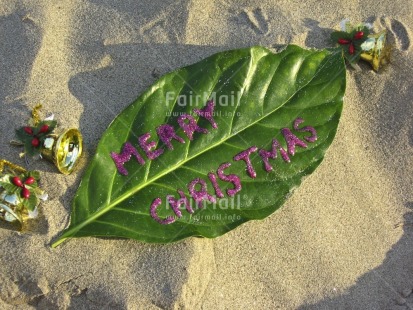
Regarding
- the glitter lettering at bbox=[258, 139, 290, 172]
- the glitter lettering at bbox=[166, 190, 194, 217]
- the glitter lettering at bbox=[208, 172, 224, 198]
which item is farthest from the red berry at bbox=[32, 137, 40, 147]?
the glitter lettering at bbox=[258, 139, 290, 172]

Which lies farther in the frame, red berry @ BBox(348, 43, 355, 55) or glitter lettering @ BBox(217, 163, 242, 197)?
red berry @ BBox(348, 43, 355, 55)

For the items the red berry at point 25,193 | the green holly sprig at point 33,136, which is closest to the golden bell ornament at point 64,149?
the green holly sprig at point 33,136

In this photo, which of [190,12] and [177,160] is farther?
[190,12]

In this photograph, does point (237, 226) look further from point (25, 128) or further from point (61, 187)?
point (25, 128)

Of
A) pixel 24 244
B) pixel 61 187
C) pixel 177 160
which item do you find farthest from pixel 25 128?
pixel 177 160

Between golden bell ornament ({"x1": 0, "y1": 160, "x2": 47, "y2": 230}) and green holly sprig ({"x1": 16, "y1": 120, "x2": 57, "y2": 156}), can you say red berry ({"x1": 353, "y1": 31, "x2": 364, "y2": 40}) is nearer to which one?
green holly sprig ({"x1": 16, "y1": 120, "x2": 57, "y2": 156})

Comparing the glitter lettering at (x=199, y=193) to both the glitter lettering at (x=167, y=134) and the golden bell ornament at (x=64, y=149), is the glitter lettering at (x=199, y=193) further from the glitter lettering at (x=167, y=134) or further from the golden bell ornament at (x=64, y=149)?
the golden bell ornament at (x=64, y=149)
